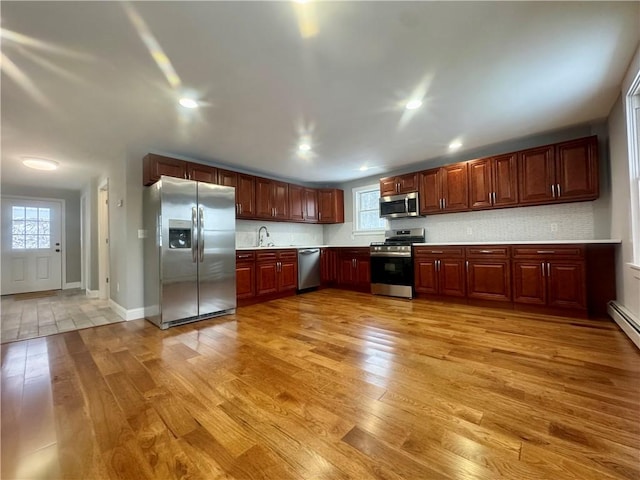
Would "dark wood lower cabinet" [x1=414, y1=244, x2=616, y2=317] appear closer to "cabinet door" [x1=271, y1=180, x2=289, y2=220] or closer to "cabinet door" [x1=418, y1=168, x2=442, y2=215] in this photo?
"cabinet door" [x1=418, y1=168, x2=442, y2=215]

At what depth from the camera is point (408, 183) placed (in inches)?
188

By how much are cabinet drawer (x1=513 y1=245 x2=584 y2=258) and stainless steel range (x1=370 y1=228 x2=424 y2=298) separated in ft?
4.77

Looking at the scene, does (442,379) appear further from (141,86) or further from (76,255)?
(76,255)

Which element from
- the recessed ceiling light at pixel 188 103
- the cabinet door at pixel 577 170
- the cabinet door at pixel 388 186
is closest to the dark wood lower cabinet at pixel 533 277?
the cabinet door at pixel 577 170

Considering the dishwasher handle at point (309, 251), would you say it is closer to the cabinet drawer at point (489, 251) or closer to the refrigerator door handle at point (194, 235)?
the refrigerator door handle at point (194, 235)

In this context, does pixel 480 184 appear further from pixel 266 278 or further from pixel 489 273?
pixel 266 278

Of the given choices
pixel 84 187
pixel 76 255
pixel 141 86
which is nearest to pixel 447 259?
pixel 141 86

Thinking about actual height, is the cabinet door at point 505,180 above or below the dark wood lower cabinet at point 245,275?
above

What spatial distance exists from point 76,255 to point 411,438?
817 cm

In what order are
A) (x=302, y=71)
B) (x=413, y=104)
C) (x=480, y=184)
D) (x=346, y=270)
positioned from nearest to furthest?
(x=302, y=71) < (x=413, y=104) < (x=480, y=184) < (x=346, y=270)

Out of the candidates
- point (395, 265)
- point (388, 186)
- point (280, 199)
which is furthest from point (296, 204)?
point (395, 265)

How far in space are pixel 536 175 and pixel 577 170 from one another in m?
0.40

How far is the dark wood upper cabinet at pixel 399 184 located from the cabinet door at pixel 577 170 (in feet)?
6.14

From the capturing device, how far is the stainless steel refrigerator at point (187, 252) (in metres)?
3.23
